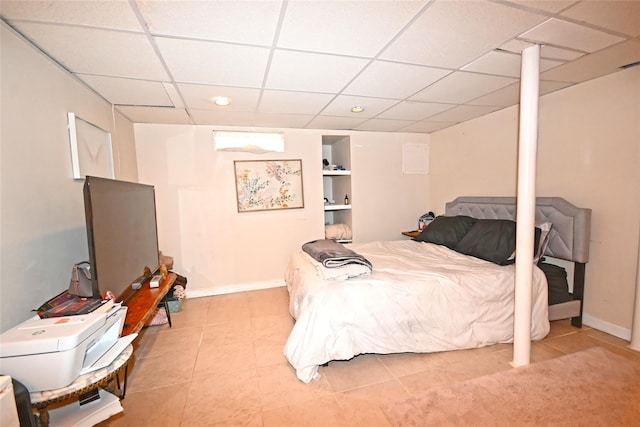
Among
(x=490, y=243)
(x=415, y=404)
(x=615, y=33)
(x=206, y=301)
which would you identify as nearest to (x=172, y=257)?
(x=206, y=301)

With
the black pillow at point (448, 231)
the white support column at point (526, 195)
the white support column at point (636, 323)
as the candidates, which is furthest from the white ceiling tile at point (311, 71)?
the white support column at point (636, 323)

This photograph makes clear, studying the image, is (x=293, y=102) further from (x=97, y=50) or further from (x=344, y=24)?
(x=97, y=50)

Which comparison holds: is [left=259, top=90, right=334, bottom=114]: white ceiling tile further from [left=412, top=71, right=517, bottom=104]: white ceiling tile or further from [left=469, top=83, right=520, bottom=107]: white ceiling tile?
[left=469, top=83, right=520, bottom=107]: white ceiling tile

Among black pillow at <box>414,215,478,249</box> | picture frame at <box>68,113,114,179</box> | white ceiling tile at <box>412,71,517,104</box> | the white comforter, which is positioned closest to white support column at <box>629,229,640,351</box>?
the white comforter

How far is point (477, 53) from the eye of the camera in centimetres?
185

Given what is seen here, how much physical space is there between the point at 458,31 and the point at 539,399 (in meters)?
2.35

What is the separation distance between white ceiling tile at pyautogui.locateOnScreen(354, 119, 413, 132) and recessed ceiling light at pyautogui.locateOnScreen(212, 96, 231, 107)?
182 centimetres

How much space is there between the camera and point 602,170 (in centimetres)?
234

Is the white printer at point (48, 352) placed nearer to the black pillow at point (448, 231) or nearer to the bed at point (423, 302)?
the bed at point (423, 302)

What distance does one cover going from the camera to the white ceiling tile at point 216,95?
90.7 inches

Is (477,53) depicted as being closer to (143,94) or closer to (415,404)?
(415,404)

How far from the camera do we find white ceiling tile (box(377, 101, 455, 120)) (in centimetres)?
290

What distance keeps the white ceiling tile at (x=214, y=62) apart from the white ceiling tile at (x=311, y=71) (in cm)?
12

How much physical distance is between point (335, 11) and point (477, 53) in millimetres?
1142
